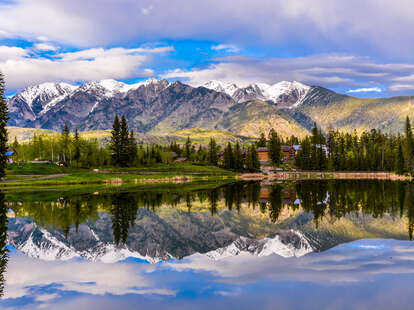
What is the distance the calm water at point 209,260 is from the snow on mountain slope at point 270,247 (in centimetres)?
7

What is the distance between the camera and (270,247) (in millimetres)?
26734

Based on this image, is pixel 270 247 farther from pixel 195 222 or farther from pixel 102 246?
pixel 195 222

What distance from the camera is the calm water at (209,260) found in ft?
51.2

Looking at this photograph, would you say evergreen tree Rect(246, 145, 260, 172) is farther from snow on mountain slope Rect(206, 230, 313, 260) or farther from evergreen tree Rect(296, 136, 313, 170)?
snow on mountain slope Rect(206, 230, 313, 260)

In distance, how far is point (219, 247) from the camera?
27547 millimetres

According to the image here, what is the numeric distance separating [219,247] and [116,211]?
73.3 feet

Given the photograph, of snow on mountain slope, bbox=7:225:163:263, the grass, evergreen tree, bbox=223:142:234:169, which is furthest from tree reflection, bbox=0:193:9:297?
evergreen tree, bbox=223:142:234:169

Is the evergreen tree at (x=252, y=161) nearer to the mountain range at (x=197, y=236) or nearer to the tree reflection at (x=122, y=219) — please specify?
the tree reflection at (x=122, y=219)

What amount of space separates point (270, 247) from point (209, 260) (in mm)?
5408

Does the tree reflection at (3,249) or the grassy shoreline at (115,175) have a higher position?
the tree reflection at (3,249)

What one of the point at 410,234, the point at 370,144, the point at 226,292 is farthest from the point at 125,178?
the point at 370,144

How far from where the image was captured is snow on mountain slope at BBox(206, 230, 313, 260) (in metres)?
24.6

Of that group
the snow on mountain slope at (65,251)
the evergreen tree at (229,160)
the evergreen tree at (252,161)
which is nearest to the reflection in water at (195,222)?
the snow on mountain slope at (65,251)

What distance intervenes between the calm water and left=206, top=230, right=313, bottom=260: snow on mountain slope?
0.07m
